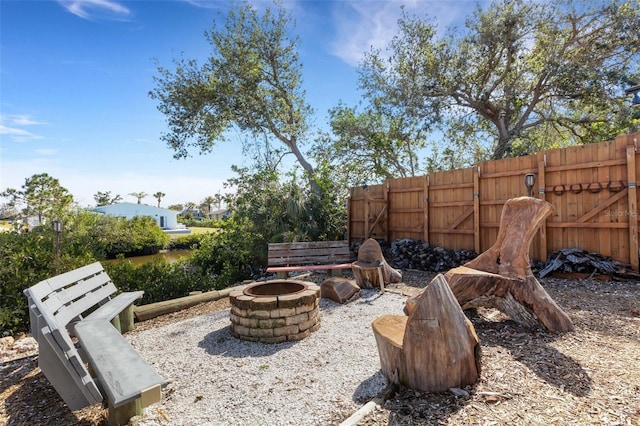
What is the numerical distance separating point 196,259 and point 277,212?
8.16 ft

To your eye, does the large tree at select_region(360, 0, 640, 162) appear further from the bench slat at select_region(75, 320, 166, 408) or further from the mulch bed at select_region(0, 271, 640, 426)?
the bench slat at select_region(75, 320, 166, 408)

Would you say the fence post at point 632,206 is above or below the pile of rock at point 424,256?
above

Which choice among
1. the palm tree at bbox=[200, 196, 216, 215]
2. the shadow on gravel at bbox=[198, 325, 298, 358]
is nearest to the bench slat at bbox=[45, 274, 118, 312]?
the shadow on gravel at bbox=[198, 325, 298, 358]

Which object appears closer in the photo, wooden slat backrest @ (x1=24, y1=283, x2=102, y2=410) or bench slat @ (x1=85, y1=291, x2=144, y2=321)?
wooden slat backrest @ (x1=24, y1=283, x2=102, y2=410)

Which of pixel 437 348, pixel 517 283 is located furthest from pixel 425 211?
pixel 437 348

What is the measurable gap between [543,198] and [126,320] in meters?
7.01

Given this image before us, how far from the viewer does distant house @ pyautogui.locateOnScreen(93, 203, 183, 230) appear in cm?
3972

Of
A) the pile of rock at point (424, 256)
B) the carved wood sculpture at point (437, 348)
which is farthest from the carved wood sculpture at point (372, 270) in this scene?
the carved wood sculpture at point (437, 348)

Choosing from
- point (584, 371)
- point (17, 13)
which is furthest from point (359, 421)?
point (17, 13)

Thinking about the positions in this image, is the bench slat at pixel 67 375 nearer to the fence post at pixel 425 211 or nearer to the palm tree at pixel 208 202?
the fence post at pixel 425 211

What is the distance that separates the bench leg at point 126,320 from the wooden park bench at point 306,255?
243 cm

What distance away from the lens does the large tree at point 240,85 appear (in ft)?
33.5

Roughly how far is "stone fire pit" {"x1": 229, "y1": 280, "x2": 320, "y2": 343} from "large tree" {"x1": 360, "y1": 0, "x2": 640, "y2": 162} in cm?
922

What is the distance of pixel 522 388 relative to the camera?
2.13 metres
